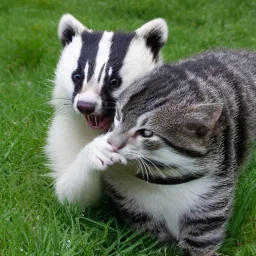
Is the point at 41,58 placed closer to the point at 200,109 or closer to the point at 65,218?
the point at 65,218

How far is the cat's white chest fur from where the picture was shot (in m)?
2.44

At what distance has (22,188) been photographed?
3.09 m

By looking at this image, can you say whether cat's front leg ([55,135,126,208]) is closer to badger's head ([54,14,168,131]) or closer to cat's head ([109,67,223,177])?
cat's head ([109,67,223,177])

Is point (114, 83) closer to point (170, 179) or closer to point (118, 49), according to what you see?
point (118, 49)

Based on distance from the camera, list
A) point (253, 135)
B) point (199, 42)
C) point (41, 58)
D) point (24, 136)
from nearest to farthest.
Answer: point (253, 135) < point (24, 136) < point (41, 58) < point (199, 42)

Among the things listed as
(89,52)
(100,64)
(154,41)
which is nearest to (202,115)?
(100,64)

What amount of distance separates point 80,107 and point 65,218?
635 mm

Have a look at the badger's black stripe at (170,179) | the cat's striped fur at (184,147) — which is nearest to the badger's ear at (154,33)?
the cat's striped fur at (184,147)

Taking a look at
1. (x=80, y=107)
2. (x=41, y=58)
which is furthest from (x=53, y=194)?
(x=41, y=58)

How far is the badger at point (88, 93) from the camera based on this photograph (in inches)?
99.3

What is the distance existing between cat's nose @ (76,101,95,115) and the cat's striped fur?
0.15 metres

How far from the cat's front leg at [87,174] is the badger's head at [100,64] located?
0.20 m

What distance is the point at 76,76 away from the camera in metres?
2.70

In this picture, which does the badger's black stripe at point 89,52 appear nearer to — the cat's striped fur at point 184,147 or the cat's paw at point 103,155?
the cat's striped fur at point 184,147
